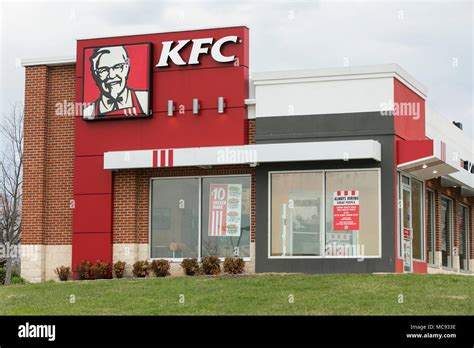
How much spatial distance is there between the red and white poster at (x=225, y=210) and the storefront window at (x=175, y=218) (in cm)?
47

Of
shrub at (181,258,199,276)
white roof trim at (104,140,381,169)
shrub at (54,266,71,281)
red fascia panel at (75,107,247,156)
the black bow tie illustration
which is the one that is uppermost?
the black bow tie illustration

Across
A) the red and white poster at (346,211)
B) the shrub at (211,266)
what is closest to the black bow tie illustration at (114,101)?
the shrub at (211,266)

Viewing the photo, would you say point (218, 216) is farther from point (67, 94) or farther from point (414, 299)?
Answer: point (414, 299)

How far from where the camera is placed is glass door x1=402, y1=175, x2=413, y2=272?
26094 mm

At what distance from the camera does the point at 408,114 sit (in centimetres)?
2636

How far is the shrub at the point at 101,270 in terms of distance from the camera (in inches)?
1049

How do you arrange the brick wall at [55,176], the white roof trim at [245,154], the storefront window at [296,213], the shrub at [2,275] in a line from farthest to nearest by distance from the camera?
the shrub at [2,275], the brick wall at [55,176], the storefront window at [296,213], the white roof trim at [245,154]

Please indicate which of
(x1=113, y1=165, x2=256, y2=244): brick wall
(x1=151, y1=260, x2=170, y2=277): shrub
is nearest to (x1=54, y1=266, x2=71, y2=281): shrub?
(x1=113, y1=165, x2=256, y2=244): brick wall

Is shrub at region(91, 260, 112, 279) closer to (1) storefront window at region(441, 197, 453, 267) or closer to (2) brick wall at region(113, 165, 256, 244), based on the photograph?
(2) brick wall at region(113, 165, 256, 244)

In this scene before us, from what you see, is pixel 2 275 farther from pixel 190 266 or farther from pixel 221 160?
pixel 221 160

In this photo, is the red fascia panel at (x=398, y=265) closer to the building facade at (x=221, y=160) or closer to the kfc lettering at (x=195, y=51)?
the building facade at (x=221, y=160)

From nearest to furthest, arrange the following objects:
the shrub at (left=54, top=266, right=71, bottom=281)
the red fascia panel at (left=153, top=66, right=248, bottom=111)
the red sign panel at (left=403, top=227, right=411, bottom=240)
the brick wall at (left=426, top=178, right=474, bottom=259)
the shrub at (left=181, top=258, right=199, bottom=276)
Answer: the shrub at (left=181, top=258, right=199, bottom=276) < the red sign panel at (left=403, top=227, right=411, bottom=240) < the red fascia panel at (left=153, top=66, right=248, bottom=111) < the shrub at (left=54, top=266, right=71, bottom=281) < the brick wall at (left=426, top=178, right=474, bottom=259)

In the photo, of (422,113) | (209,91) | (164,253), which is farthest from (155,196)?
(422,113)

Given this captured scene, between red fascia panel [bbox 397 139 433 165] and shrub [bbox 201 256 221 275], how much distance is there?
548 cm
